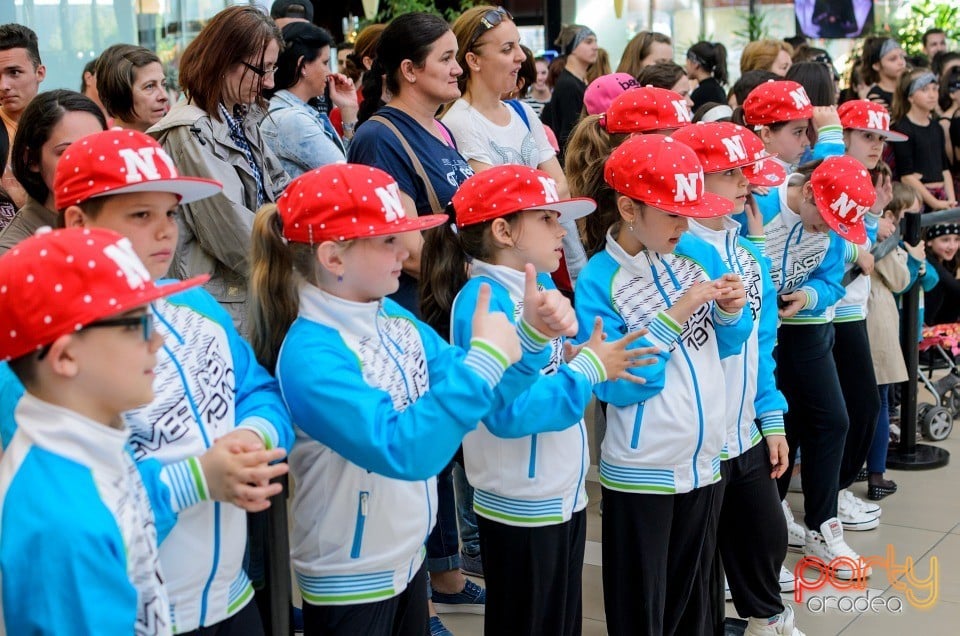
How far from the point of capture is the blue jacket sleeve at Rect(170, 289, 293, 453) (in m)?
2.21

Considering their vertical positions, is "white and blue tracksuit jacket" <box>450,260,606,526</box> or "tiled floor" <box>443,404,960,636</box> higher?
"white and blue tracksuit jacket" <box>450,260,606,526</box>

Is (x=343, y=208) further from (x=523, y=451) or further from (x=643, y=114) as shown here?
(x=643, y=114)

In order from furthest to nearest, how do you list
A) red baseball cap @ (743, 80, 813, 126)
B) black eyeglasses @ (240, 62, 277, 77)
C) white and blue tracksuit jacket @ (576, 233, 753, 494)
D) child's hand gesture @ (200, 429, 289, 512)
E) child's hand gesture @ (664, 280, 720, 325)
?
red baseball cap @ (743, 80, 813, 126) → black eyeglasses @ (240, 62, 277, 77) → white and blue tracksuit jacket @ (576, 233, 753, 494) → child's hand gesture @ (664, 280, 720, 325) → child's hand gesture @ (200, 429, 289, 512)

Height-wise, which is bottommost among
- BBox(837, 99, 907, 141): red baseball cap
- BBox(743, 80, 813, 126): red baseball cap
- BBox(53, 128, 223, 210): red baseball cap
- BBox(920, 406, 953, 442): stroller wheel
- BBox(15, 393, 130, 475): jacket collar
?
BBox(920, 406, 953, 442): stroller wheel

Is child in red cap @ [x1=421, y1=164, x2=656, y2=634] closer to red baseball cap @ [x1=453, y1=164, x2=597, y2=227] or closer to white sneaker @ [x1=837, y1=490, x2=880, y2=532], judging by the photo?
red baseball cap @ [x1=453, y1=164, x2=597, y2=227]

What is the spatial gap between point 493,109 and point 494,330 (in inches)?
87.0

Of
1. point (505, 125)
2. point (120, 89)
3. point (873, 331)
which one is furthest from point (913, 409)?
point (120, 89)

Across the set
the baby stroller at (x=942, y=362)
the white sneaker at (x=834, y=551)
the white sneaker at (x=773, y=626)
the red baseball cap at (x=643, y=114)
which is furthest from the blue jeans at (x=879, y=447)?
the red baseball cap at (x=643, y=114)

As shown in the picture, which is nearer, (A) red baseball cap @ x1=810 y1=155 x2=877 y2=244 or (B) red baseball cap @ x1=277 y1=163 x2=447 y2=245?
(B) red baseball cap @ x1=277 y1=163 x2=447 y2=245

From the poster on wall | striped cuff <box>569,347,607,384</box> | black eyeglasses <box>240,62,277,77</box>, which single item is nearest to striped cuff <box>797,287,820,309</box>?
striped cuff <box>569,347,607,384</box>

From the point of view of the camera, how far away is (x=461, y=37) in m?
4.38

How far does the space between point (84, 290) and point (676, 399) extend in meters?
1.83

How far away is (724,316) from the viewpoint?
3.14 m

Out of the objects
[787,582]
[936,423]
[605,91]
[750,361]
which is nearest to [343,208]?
[750,361]
